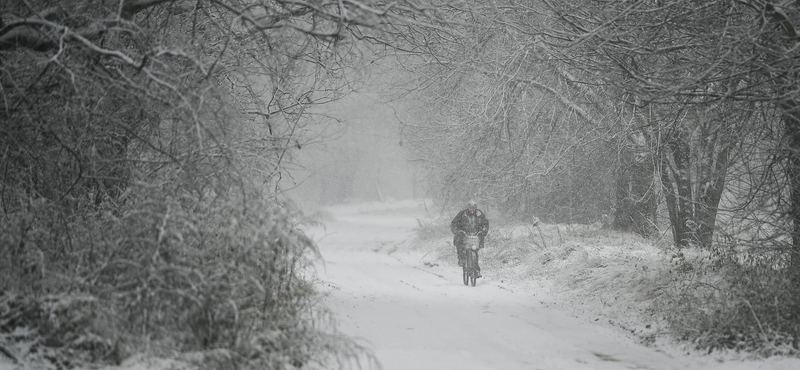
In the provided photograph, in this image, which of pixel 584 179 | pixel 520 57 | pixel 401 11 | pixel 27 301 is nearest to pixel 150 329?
pixel 27 301

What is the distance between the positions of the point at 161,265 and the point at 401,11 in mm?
4994

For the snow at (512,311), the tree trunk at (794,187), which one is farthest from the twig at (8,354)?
the tree trunk at (794,187)

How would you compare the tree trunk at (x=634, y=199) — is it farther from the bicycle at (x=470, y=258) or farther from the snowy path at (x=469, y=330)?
the snowy path at (x=469, y=330)

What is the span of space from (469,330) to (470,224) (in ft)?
21.2

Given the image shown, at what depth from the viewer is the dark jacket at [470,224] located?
49.5 ft

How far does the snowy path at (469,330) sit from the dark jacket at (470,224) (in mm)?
1108

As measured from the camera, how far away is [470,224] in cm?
1516

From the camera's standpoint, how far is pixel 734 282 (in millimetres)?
8031

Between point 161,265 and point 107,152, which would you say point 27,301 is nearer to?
point 161,265

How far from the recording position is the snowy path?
7102 millimetres

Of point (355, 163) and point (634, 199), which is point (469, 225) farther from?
point (355, 163)

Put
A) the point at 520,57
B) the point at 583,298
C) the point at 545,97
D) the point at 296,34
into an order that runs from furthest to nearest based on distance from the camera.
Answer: the point at 545,97 → the point at 520,57 → the point at 583,298 → the point at 296,34

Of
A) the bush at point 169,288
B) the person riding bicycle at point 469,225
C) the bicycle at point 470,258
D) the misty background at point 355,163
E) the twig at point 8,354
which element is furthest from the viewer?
the misty background at point 355,163

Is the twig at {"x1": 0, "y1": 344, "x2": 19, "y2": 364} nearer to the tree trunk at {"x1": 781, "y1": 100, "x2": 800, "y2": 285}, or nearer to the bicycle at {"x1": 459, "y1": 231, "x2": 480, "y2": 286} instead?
the tree trunk at {"x1": 781, "y1": 100, "x2": 800, "y2": 285}
